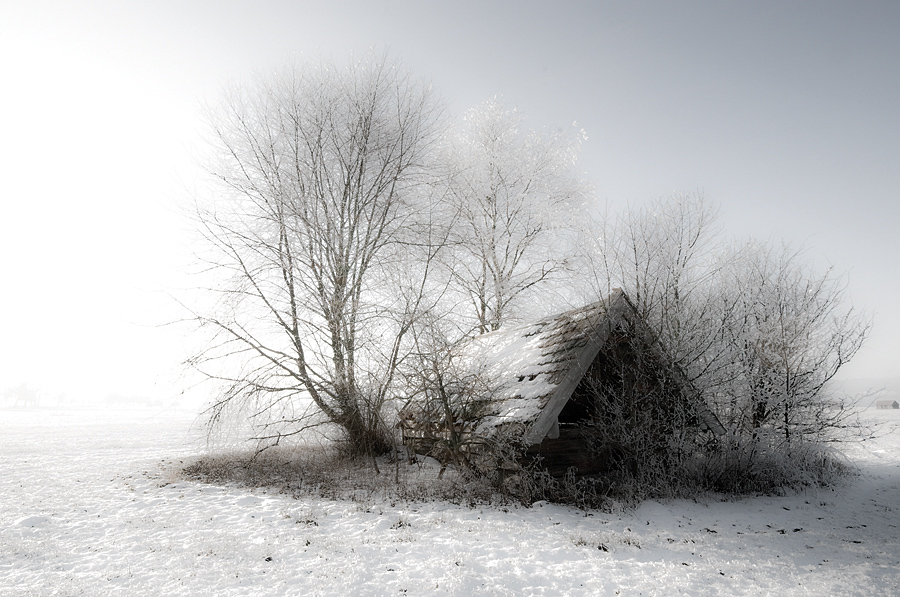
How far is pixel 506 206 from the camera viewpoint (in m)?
17.6

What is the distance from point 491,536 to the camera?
18.5 feet

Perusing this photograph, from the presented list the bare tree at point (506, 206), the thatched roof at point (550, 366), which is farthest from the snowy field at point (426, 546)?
the bare tree at point (506, 206)

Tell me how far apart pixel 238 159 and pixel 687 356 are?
457 inches

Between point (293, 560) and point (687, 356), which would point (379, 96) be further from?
point (293, 560)

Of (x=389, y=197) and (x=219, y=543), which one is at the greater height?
(x=389, y=197)

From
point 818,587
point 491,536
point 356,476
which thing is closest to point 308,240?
point 356,476

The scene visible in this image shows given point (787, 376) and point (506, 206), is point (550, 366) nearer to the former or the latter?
point (787, 376)

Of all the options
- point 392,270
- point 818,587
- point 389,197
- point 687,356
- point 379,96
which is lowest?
point 818,587

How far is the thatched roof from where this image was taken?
7301 mm

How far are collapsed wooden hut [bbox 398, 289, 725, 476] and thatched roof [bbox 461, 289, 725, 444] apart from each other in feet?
0.06

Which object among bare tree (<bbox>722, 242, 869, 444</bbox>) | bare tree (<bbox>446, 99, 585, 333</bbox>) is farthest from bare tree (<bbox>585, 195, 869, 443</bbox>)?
bare tree (<bbox>446, 99, 585, 333</bbox>)

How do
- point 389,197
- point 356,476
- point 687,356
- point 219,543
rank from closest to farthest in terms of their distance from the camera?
1. point 219,543
2. point 687,356
3. point 356,476
4. point 389,197

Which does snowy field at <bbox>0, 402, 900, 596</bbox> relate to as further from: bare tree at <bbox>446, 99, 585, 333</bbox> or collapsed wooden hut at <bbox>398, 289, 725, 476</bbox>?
bare tree at <bbox>446, 99, 585, 333</bbox>

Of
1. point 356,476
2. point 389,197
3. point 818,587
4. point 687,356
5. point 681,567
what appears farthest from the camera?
point 389,197
